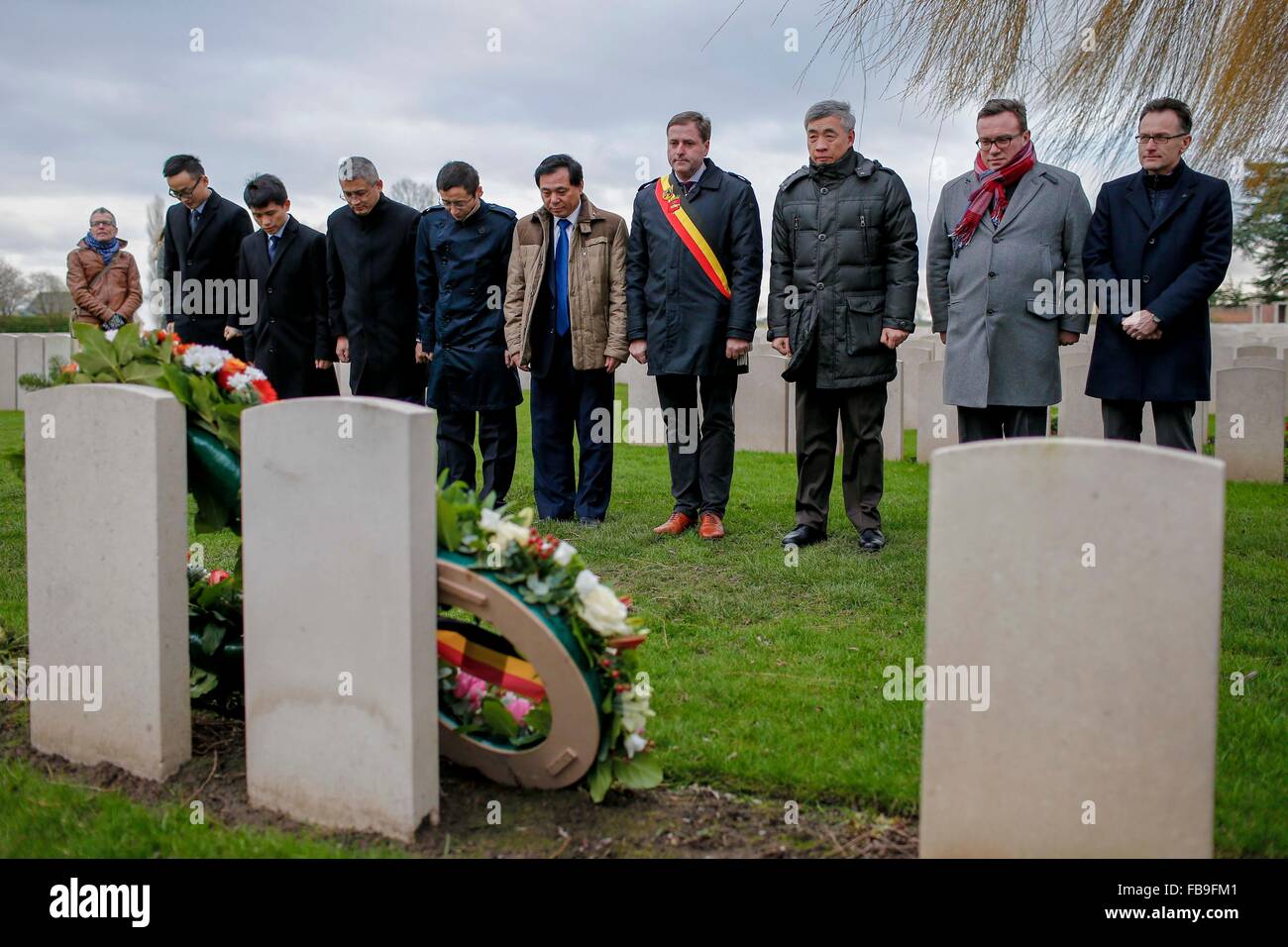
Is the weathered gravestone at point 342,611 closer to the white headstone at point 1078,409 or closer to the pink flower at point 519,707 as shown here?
the pink flower at point 519,707

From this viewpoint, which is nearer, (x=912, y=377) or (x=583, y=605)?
(x=583, y=605)

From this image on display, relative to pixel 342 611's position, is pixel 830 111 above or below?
above

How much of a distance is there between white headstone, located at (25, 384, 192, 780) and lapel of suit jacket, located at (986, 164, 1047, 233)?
428cm

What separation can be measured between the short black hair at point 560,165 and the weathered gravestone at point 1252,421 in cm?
613

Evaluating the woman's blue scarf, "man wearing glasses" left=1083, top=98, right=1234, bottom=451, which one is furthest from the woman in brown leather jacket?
"man wearing glasses" left=1083, top=98, right=1234, bottom=451

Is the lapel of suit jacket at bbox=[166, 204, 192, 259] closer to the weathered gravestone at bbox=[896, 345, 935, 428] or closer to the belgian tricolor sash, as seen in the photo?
the belgian tricolor sash

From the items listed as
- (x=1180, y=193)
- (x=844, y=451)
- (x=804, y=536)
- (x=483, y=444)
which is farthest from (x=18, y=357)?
(x=1180, y=193)

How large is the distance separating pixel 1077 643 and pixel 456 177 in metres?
5.55

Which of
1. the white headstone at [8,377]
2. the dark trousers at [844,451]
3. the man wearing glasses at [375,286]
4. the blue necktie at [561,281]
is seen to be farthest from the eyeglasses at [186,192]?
the white headstone at [8,377]

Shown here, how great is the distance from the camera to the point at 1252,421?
9.86m

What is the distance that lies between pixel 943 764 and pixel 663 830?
2.78ft

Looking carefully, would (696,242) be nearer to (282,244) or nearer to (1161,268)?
(1161,268)
